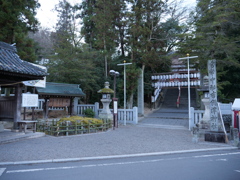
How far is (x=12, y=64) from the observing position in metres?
8.50

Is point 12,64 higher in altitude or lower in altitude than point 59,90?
higher

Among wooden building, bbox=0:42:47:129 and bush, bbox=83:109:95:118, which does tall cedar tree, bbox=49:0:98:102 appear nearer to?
bush, bbox=83:109:95:118

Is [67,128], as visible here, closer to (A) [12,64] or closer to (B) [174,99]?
(A) [12,64]

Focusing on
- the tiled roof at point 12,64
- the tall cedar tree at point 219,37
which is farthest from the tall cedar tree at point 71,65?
the tall cedar tree at point 219,37

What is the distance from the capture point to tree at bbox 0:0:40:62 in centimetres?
1415

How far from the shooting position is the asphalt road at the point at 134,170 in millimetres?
4332

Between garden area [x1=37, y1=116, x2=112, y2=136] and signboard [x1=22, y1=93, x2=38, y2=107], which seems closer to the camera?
signboard [x1=22, y1=93, x2=38, y2=107]

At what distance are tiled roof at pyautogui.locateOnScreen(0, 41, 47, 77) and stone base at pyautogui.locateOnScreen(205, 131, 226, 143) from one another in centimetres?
867

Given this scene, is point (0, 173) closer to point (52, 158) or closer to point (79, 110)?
point (52, 158)

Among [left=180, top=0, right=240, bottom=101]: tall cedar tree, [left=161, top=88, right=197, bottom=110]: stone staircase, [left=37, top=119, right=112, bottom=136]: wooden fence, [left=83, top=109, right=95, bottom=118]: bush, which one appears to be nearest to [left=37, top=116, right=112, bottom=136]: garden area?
[left=37, top=119, right=112, bottom=136]: wooden fence

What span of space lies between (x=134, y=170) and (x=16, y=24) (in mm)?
15314

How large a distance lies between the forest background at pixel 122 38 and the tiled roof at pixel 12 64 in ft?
17.3

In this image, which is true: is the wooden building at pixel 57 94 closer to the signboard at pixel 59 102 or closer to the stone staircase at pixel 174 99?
the signboard at pixel 59 102

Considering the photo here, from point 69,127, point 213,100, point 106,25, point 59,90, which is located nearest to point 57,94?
point 59,90
